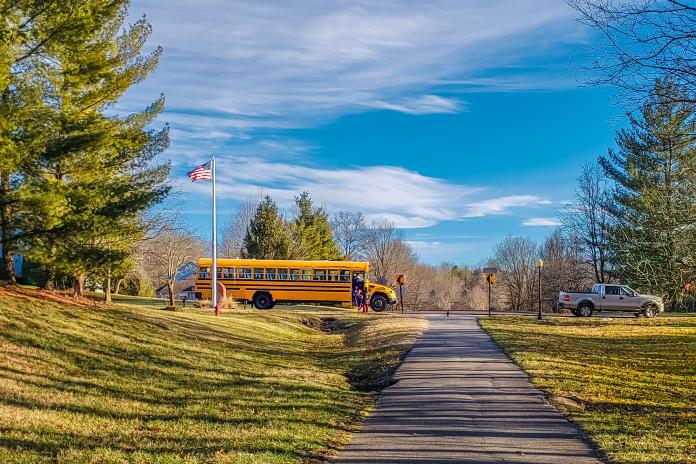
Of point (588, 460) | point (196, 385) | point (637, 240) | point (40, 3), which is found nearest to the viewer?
point (588, 460)

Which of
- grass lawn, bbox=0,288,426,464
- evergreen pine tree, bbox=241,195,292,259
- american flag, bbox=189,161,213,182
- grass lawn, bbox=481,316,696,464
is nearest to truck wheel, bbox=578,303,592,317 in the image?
grass lawn, bbox=481,316,696,464

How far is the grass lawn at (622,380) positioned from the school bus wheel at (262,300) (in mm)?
14415

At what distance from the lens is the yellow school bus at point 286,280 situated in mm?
35938

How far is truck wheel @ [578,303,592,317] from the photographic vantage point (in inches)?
1390

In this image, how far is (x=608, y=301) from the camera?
35.0 metres

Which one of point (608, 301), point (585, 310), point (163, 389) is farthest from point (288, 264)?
point (163, 389)

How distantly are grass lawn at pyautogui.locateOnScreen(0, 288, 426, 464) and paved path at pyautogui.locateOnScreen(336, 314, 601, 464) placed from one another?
557 millimetres

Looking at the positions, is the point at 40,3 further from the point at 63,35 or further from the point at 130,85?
the point at 130,85

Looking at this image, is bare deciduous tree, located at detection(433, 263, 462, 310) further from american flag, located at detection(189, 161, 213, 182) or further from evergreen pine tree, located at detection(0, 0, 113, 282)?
evergreen pine tree, located at detection(0, 0, 113, 282)

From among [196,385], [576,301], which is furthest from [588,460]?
[576,301]

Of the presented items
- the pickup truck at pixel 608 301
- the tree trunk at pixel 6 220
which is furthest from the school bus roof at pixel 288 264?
the tree trunk at pixel 6 220

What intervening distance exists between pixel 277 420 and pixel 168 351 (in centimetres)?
660

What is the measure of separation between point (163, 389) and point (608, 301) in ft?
97.5

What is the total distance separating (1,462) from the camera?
21.1 ft
